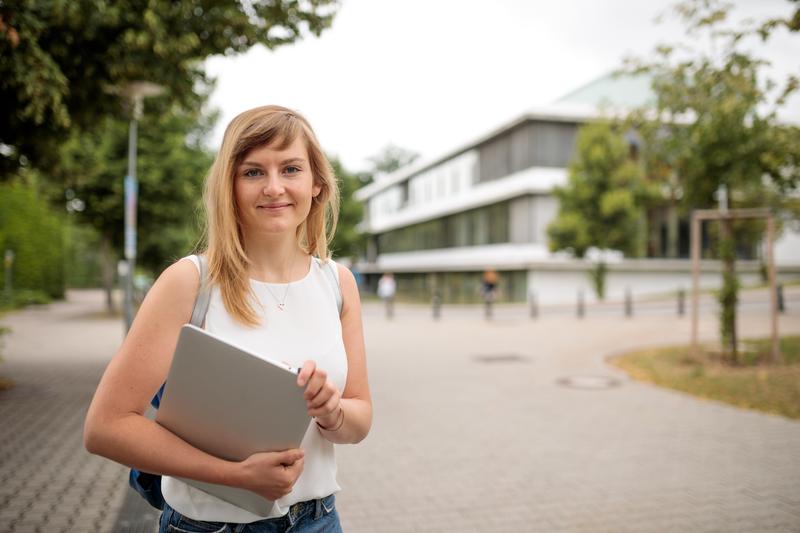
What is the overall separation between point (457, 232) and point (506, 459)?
44643 mm

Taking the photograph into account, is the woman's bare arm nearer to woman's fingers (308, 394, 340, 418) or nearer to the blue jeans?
woman's fingers (308, 394, 340, 418)

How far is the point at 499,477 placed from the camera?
18.5 feet

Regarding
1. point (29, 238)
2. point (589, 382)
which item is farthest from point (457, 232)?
point (589, 382)

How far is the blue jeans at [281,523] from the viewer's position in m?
1.80

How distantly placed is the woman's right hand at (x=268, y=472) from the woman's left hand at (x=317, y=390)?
0.13 meters

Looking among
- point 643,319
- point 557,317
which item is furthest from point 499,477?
point 557,317

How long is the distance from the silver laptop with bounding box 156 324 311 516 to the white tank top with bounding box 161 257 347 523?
0.16 m

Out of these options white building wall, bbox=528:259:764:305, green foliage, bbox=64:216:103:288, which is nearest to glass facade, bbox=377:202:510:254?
white building wall, bbox=528:259:764:305

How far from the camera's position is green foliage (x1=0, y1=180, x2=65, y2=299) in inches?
1331

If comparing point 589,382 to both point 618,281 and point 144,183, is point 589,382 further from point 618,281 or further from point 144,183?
point 618,281

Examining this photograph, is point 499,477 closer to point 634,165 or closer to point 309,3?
point 309,3

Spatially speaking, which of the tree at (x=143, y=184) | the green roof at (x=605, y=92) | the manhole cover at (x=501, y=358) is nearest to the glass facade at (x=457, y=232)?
the green roof at (x=605, y=92)

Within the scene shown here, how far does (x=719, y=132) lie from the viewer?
11148mm

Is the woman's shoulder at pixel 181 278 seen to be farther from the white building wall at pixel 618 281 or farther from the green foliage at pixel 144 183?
the white building wall at pixel 618 281
